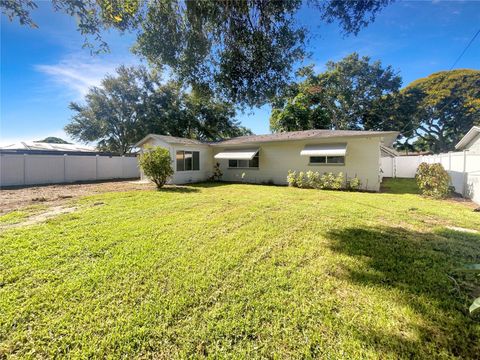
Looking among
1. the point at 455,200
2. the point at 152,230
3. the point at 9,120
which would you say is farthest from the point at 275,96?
the point at 9,120

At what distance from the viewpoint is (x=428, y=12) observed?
8.31 m

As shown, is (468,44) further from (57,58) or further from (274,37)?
(57,58)

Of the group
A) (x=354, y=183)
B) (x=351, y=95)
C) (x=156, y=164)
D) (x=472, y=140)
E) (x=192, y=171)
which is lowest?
→ (x=354, y=183)

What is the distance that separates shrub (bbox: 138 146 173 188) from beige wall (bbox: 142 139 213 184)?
2328 millimetres

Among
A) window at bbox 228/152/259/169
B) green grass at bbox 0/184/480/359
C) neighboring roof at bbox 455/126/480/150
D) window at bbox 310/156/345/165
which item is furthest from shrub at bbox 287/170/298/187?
neighboring roof at bbox 455/126/480/150

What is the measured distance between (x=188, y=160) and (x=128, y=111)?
15644 mm

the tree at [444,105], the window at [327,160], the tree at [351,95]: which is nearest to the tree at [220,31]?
the window at [327,160]

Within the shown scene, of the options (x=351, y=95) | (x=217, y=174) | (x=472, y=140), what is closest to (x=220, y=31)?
(x=217, y=174)

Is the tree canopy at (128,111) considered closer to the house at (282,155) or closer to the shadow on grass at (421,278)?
the house at (282,155)

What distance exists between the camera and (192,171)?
16.8 meters

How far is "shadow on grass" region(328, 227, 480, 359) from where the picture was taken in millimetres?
2215

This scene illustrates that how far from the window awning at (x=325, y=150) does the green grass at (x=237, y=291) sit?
738 cm

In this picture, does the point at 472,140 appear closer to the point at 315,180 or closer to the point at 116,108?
the point at 315,180

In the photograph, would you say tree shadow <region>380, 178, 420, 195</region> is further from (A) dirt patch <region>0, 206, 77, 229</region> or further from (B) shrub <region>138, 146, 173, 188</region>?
(A) dirt patch <region>0, 206, 77, 229</region>
